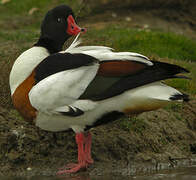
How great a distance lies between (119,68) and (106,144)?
1.21 m

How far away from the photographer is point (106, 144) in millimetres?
6953

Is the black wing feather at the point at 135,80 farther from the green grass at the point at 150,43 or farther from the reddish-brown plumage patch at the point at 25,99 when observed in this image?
the green grass at the point at 150,43

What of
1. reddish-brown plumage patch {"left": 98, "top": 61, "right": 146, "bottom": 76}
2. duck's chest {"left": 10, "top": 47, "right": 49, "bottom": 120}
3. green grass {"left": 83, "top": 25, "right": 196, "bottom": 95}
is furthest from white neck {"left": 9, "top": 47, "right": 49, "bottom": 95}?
green grass {"left": 83, "top": 25, "right": 196, "bottom": 95}

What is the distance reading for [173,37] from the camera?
11188 mm

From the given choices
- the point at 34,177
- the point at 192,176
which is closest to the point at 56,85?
the point at 34,177

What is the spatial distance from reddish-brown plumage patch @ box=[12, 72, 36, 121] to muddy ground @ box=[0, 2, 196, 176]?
1.82 feet

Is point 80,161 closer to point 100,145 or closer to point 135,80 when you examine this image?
point 100,145

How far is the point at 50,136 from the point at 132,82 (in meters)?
1.42

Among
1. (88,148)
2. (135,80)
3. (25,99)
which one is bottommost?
(88,148)

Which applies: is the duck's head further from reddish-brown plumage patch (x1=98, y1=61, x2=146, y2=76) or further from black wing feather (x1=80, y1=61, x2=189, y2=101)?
black wing feather (x1=80, y1=61, x2=189, y2=101)

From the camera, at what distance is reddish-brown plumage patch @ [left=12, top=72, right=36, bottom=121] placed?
6277 millimetres

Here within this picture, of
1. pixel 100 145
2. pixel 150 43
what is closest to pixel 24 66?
pixel 100 145

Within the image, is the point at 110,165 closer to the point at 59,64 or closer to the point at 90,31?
the point at 59,64

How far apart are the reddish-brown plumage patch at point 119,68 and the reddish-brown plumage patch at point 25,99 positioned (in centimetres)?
77
